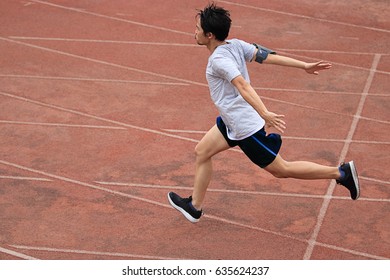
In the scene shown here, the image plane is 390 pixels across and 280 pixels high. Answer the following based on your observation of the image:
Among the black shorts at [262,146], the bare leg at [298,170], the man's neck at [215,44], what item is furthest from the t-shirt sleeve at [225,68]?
the bare leg at [298,170]

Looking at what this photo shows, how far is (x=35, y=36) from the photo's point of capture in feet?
36.9

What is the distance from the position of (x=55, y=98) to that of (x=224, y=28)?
3.64 meters

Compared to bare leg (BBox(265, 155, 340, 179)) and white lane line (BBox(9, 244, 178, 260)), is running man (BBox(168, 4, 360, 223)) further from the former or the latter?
white lane line (BBox(9, 244, 178, 260))

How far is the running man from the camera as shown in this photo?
6156mm

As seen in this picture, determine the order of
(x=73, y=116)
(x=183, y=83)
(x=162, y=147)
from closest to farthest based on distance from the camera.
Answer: (x=162, y=147) → (x=73, y=116) → (x=183, y=83)

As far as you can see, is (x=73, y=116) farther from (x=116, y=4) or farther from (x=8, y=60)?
(x=116, y=4)

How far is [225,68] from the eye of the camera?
6.13 meters

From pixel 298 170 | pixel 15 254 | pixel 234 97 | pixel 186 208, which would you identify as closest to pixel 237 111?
pixel 234 97

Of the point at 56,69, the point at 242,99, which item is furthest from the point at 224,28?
the point at 56,69

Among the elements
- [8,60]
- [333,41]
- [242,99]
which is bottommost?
[8,60]

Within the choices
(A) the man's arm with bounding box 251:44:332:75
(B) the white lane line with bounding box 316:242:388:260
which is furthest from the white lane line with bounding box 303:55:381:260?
(A) the man's arm with bounding box 251:44:332:75

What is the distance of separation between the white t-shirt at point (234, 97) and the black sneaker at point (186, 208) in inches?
30.2

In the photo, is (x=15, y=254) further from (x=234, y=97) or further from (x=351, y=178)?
(x=351, y=178)

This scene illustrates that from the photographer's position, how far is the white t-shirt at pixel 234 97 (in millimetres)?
6309
